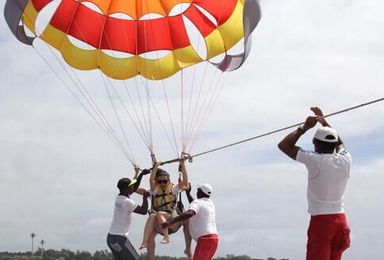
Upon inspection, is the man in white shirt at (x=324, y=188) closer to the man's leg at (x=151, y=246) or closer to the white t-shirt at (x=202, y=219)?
the white t-shirt at (x=202, y=219)

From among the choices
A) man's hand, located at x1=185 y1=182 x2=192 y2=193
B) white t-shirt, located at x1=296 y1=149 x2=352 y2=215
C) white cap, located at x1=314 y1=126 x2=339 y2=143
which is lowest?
white t-shirt, located at x1=296 y1=149 x2=352 y2=215

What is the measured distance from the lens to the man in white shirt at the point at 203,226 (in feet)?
31.4

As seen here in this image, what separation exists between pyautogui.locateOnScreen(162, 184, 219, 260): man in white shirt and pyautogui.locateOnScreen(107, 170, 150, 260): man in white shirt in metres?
0.74

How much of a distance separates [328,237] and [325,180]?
49 centimetres

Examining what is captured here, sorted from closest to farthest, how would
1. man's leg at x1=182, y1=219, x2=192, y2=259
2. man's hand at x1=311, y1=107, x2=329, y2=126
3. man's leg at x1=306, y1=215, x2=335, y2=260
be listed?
1. man's leg at x1=306, y1=215, x2=335, y2=260
2. man's hand at x1=311, y1=107, x2=329, y2=126
3. man's leg at x1=182, y1=219, x2=192, y2=259

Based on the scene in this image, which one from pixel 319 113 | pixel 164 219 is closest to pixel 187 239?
pixel 164 219

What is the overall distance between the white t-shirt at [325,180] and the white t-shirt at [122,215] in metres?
4.57

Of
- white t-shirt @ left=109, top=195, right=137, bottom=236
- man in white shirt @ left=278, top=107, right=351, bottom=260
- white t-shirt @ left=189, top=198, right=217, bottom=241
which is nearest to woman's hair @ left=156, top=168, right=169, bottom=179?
white t-shirt @ left=109, top=195, right=137, bottom=236

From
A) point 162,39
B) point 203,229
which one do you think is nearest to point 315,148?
point 203,229

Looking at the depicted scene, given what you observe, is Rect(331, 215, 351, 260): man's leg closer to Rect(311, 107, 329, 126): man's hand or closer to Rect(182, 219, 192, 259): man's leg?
Rect(311, 107, 329, 126): man's hand

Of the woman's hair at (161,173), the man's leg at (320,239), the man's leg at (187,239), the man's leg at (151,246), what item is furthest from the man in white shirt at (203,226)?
the man's leg at (320,239)

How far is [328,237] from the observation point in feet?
19.3

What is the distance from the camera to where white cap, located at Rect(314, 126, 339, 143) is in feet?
19.4

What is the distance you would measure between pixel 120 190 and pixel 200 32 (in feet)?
14.7
